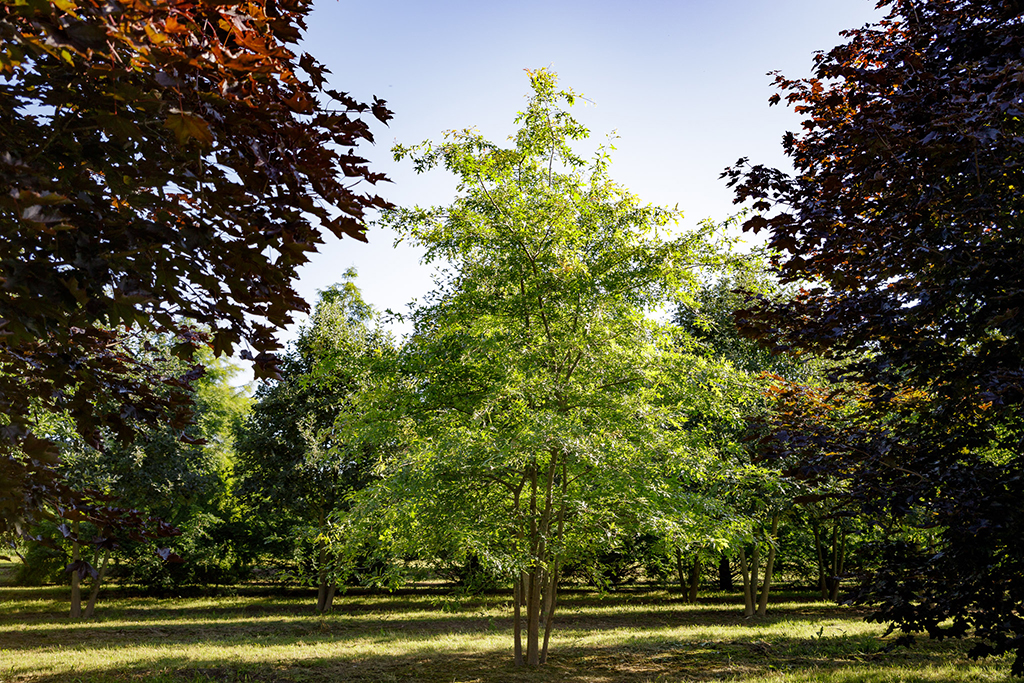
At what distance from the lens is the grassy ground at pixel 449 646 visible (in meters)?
8.55

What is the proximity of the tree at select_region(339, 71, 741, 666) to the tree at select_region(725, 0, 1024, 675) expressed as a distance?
7.19 feet

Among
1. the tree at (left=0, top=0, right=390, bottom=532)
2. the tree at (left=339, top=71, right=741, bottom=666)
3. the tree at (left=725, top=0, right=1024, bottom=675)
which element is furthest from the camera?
the tree at (left=339, top=71, right=741, bottom=666)

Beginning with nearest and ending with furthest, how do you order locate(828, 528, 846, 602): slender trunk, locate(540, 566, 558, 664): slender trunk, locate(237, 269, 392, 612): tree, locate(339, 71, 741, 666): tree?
locate(339, 71, 741, 666): tree → locate(540, 566, 558, 664): slender trunk → locate(237, 269, 392, 612): tree → locate(828, 528, 846, 602): slender trunk

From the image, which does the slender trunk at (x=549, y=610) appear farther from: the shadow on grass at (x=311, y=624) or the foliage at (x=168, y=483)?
the foliage at (x=168, y=483)

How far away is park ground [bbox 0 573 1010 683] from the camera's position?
28.0 feet

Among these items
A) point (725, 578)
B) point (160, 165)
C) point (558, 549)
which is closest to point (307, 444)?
point (558, 549)

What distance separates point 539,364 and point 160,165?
6201mm

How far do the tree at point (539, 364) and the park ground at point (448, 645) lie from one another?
1673 millimetres

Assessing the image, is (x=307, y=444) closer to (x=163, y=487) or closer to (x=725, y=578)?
(x=163, y=487)

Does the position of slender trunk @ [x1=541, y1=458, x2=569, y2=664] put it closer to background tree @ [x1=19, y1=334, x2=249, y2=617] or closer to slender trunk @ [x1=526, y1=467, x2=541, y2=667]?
slender trunk @ [x1=526, y1=467, x2=541, y2=667]

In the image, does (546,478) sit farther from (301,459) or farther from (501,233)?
(301,459)

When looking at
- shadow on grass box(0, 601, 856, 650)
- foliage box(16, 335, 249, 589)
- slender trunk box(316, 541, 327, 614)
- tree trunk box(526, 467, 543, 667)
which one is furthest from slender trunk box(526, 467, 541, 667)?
slender trunk box(316, 541, 327, 614)

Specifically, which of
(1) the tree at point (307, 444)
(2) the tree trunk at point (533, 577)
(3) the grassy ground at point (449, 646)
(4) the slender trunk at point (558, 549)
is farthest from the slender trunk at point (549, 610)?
(1) the tree at point (307, 444)

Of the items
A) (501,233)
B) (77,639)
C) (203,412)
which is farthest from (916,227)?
(203,412)
